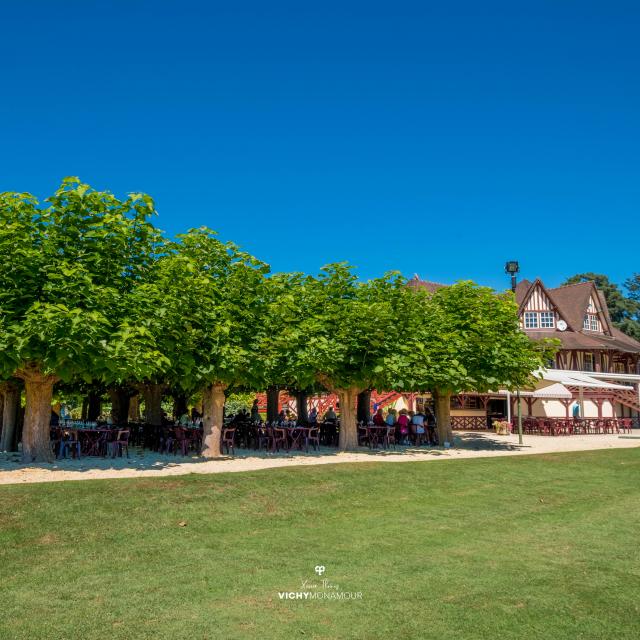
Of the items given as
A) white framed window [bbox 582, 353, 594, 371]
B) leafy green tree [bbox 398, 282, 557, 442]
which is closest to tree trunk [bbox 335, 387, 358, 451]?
leafy green tree [bbox 398, 282, 557, 442]

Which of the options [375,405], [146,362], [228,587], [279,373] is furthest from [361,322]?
[375,405]

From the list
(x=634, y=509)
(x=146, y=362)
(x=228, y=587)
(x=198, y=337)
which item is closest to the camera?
(x=228, y=587)

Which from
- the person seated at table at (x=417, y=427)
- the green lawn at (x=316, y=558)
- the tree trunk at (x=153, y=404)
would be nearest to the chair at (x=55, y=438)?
the tree trunk at (x=153, y=404)

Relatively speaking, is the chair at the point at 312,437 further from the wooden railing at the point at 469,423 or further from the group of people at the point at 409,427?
the wooden railing at the point at 469,423

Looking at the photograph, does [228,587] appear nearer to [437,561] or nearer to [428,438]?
[437,561]

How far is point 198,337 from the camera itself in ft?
51.4

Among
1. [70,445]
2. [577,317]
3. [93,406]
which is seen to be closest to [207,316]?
A: [70,445]

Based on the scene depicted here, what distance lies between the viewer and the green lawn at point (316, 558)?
535 centimetres

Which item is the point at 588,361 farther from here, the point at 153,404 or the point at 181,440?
the point at 181,440

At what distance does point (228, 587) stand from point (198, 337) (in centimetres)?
992

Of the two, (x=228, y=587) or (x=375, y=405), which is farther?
(x=375, y=405)

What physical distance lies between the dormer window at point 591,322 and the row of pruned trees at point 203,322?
24937 mm

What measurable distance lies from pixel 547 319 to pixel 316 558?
132 feet

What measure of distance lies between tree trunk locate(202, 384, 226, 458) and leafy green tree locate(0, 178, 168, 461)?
441 cm
